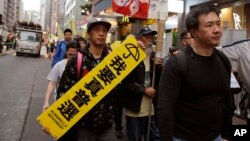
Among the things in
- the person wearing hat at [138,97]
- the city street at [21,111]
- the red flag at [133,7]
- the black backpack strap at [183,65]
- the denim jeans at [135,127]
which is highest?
the red flag at [133,7]

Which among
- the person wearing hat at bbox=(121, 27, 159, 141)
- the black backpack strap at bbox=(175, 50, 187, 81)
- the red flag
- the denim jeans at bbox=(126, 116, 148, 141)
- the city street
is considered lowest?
the city street

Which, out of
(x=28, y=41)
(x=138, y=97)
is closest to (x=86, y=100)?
(x=138, y=97)

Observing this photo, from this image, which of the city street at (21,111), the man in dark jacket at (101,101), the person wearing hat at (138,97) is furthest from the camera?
the city street at (21,111)

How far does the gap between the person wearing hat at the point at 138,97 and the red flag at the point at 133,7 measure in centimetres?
161

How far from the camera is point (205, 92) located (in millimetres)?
2865

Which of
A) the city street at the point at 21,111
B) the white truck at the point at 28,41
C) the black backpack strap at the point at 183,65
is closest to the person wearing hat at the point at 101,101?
the black backpack strap at the point at 183,65

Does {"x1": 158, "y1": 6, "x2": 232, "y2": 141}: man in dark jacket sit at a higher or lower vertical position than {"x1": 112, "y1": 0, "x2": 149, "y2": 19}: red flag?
A: lower

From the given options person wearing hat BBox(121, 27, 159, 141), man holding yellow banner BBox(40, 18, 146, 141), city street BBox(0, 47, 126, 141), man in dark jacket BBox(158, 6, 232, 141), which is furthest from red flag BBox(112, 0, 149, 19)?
man in dark jacket BBox(158, 6, 232, 141)

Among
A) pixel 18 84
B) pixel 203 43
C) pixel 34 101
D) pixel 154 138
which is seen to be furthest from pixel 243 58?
pixel 18 84

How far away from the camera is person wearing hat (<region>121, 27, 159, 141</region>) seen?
4996mm

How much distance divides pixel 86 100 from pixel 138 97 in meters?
1.29

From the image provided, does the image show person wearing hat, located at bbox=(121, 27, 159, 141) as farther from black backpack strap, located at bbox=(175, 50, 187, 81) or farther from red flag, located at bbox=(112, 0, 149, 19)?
black backpack strap, located at bbox=(175, 50, 187, 81)

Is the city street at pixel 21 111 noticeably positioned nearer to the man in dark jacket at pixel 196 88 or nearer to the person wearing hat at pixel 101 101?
the person wearing hat at pixel 101 101

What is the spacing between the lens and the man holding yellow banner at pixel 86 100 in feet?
12.5
